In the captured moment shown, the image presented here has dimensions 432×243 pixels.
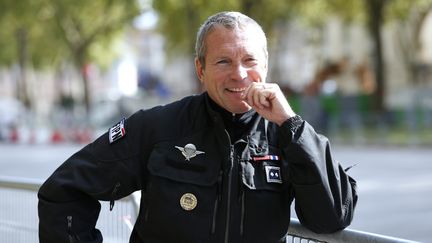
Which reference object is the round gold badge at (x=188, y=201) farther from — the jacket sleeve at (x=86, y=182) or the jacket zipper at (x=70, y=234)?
the jacket zipper at (x=70, y=234)

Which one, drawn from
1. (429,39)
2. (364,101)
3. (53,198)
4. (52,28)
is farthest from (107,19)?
(53,198)

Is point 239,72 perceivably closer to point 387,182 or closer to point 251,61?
point 251,61

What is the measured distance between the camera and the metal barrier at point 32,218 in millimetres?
2676

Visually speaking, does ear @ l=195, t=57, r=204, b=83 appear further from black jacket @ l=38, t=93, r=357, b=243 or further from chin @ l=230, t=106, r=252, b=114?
chin @ l=230, t=106, r=252, b=114

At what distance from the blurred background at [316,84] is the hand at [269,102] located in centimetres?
643

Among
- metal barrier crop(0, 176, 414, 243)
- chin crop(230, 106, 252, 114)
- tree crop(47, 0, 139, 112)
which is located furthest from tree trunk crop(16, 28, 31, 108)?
chin crop(230, 106, 252, 114)

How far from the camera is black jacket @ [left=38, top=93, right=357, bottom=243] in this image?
2.37 meters

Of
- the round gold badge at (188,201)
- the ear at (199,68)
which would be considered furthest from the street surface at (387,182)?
the round gold badge at (188,201)

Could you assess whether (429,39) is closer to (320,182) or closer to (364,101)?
(364,101)

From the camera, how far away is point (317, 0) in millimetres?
30875

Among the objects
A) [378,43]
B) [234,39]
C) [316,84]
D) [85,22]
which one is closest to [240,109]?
[234,39]

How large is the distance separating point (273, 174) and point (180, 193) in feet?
1.02

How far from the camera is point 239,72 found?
8.15 ft

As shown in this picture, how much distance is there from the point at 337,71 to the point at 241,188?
33828mm
